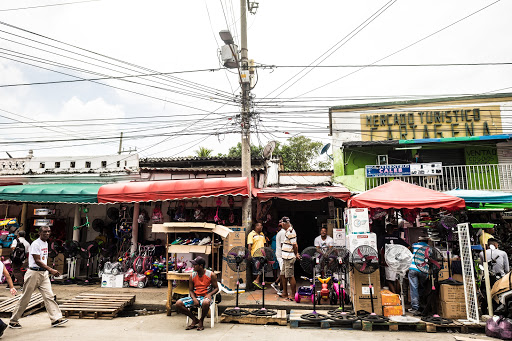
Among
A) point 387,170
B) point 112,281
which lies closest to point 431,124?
point 387,170

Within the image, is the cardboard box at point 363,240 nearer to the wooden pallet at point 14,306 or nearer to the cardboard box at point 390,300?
the cardboard box at point 390,300

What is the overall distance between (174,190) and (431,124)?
39.3 feet

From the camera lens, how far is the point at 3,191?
11.2 m

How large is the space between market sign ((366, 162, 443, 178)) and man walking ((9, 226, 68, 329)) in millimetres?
11853

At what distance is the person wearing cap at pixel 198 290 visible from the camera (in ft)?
21.1

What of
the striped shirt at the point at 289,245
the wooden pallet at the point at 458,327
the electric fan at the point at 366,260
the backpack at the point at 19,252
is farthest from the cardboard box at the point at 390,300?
the backpack at the point at 19,252

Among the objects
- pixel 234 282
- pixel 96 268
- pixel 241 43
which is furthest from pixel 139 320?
pixel 241 43

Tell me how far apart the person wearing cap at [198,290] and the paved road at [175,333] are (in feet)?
1.10

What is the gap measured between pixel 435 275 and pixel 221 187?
6.06 metres

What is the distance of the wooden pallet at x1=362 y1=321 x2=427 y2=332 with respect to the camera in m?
→ 6.25

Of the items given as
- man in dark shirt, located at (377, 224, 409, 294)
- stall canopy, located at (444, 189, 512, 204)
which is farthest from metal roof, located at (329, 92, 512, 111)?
man in dark shirt, located at (377, 224, 409, 294)

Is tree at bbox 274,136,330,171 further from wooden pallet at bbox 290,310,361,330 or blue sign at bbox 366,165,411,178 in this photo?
wooden pallet at bbox 290,310,361,330

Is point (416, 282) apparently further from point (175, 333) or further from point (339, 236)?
point (175, 333)

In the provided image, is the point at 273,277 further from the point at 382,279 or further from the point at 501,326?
the point at 501,326
